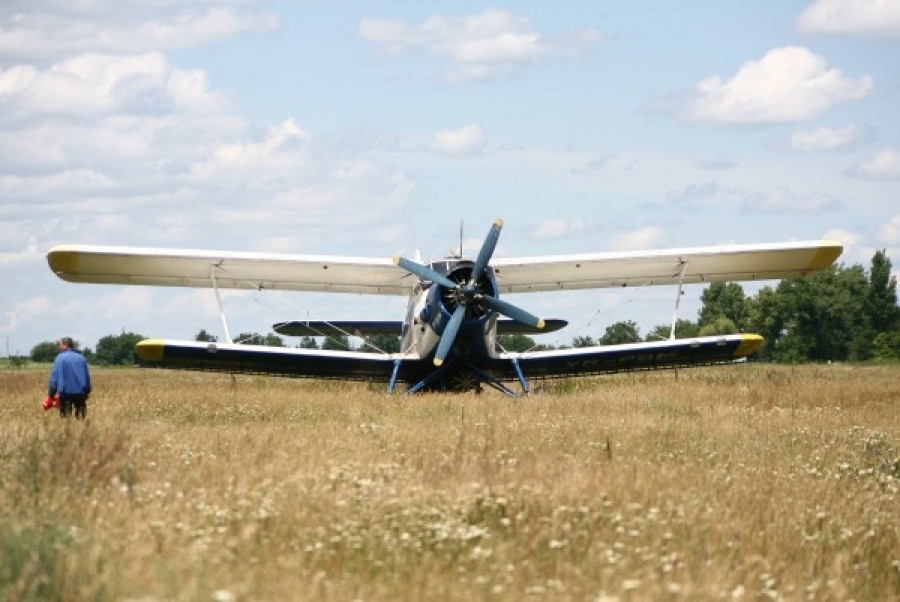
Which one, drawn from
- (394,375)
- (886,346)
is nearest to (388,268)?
(394,375)

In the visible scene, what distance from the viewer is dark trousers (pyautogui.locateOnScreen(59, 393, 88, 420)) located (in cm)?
1628

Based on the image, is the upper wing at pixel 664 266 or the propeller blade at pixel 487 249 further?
the upper wing at pixel 664 266

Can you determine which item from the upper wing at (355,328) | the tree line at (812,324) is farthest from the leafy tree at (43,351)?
the upper wing at (355,328)

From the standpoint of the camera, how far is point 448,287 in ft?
72.5

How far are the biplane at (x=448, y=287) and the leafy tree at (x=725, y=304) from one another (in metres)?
96.9

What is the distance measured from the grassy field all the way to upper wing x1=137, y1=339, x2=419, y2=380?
27.8ft

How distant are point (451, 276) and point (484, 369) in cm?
215

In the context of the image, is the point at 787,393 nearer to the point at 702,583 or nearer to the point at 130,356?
the point at 702,583

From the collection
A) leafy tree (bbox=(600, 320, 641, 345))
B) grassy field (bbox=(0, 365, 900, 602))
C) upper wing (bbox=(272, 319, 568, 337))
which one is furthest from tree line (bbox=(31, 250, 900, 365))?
grassy field (bbox=(0, 365, 900, 602))

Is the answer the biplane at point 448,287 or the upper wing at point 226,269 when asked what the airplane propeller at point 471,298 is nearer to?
the biplane at point 448,287

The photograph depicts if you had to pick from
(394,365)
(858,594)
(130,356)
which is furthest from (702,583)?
(130,356)

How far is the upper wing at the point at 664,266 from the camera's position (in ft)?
81.0

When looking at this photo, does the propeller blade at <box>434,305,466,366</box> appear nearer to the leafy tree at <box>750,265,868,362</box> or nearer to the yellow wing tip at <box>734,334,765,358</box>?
the yellow wing tip at <box>734,334,765,358</box>

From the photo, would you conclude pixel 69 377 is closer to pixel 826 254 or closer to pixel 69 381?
pixel 69 381
